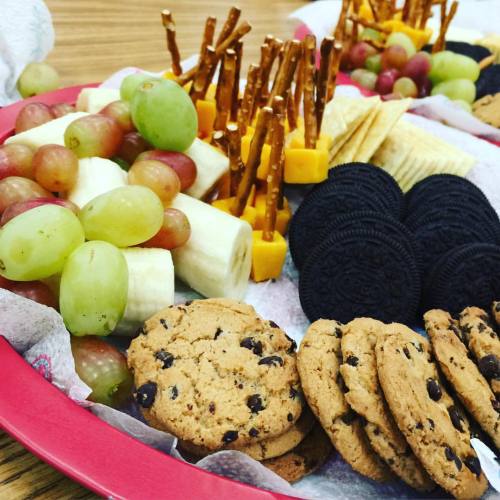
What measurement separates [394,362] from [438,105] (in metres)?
1.19

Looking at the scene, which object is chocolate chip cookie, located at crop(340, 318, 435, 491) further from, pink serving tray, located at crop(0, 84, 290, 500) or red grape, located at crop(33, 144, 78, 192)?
red grape, located at crop(33, 144, 78, 192)

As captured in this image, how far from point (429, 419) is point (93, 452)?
0.39 metres

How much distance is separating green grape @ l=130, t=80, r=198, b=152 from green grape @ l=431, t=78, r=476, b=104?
106 cm

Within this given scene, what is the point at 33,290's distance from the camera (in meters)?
0.82

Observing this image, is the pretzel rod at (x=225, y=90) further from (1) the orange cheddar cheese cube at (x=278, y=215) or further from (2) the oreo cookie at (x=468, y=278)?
(2) the oreo cookie at (x=468, y=278)

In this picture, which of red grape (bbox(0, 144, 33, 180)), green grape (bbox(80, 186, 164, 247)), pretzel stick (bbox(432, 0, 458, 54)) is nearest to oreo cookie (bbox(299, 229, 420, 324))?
green grape (bbox(80, 186, 164, 247))

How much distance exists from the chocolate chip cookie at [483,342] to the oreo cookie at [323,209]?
35 cm

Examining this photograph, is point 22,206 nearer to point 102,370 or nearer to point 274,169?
point 102,370

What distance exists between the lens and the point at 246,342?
2.65ft

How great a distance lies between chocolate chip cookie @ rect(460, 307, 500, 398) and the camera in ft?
2.39

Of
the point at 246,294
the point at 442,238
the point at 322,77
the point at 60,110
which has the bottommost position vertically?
the point at 246,294

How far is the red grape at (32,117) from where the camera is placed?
1216mm

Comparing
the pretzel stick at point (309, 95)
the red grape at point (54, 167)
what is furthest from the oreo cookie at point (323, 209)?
the red grape at point (54, 167)

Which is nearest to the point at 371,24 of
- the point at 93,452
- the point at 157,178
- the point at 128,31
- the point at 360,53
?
the point at 360,53
